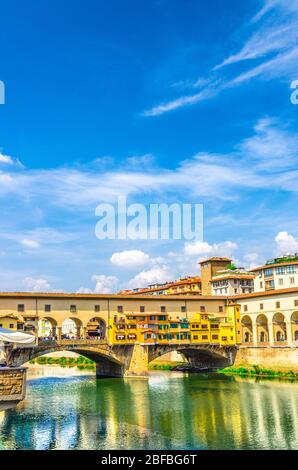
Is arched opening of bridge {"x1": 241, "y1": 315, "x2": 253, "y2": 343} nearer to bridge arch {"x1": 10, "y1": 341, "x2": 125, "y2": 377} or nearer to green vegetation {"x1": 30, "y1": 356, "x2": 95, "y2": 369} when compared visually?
bridge arch {"x1": 10, "y1": 341, "x2": 125, "y2": 377}

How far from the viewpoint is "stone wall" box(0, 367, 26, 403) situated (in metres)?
18.0

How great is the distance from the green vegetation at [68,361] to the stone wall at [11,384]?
60.3 metres

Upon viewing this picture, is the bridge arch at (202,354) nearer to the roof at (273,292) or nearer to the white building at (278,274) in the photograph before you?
→ the roof at (273,292)

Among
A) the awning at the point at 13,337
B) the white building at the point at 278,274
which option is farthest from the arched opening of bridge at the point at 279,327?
the awning at the point at 13,337

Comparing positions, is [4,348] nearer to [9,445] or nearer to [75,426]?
[75,426]

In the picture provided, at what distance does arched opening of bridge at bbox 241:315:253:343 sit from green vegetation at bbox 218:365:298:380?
7.69 meters

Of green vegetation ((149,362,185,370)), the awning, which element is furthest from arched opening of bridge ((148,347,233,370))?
the awning

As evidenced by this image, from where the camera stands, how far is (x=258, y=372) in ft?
193

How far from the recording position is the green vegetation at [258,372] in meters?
54.7

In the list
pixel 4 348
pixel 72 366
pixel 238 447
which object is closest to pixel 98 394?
pixel 4 348

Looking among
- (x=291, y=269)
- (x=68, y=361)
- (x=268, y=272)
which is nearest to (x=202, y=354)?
(x=268, y=272)

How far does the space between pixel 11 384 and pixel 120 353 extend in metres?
41.1

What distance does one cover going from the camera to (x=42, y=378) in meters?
61.2

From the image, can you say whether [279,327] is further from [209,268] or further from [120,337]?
[209,268]
